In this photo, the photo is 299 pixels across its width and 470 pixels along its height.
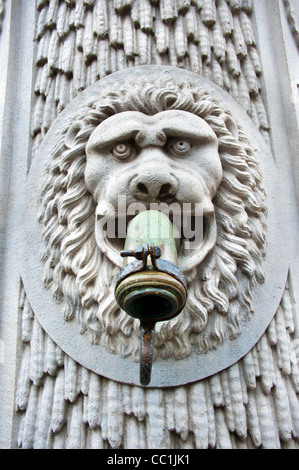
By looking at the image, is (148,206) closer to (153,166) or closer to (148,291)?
(153,166)

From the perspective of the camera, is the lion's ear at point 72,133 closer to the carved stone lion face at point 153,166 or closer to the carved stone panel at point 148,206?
the carved stone panel at point 148,206

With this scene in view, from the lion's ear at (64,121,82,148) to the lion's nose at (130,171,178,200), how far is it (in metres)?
0.33

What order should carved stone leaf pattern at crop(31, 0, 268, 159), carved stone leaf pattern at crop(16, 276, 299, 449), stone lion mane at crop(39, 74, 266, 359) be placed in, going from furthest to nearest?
carved stone leaf pattern at crop(31, 0, 268, 159) < stone lion mane at crop(39, 74, 266, 359) < carved stone leaf pattern at crop(16, 276, 299, 449)

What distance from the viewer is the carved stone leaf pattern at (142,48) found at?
1.94m

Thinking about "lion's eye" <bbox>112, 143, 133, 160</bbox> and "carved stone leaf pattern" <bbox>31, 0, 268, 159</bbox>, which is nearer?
"lion's eye" <bbox>112, 143, 133, 160</bbox>

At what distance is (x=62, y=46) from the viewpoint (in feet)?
6.69

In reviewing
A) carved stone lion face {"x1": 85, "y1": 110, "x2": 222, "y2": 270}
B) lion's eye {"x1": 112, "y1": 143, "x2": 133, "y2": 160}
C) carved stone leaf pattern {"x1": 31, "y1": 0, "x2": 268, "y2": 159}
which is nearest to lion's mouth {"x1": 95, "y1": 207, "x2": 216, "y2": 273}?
carved stone lion face {"x1": 85, "y1": 110, "x2": 222, "y2": 270}

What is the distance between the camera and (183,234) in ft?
5.36

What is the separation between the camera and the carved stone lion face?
157 cm

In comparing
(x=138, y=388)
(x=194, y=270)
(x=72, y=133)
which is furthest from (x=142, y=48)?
(x=138, y=388)

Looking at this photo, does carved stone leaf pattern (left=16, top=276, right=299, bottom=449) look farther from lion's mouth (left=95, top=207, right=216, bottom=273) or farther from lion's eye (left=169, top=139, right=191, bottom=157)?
lion's eye (left=169, top=139, right=191, bottom=157)

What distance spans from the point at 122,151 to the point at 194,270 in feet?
1.34
